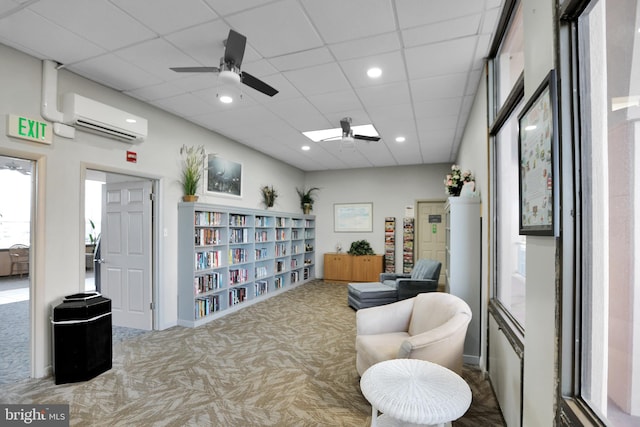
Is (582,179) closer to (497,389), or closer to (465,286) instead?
(497,389)

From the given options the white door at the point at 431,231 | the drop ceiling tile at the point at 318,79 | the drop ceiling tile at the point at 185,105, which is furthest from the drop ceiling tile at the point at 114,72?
the white door at the point at 431,231

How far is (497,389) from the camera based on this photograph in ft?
8.13

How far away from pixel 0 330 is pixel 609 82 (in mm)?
6546

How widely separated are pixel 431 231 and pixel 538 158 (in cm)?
640

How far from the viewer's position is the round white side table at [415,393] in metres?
1.57

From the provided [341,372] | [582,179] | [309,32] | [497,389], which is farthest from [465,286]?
[309,32]

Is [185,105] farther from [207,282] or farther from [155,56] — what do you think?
[207,282]

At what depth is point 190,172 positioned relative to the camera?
181 inches

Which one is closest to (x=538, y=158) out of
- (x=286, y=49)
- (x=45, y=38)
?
(x=286, y=49)

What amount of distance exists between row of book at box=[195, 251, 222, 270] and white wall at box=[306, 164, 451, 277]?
3.85 meters

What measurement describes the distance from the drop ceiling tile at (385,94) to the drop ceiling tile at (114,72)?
2.29m

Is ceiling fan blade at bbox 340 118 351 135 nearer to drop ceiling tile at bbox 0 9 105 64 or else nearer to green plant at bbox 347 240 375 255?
drop ceiling tile at bbox 0 9 105 64

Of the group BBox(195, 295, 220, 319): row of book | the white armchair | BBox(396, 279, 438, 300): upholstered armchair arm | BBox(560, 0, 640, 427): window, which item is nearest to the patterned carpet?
BBox(195, 295, 220, 319): row of book

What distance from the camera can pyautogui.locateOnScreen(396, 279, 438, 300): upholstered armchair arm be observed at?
15.2 feet
